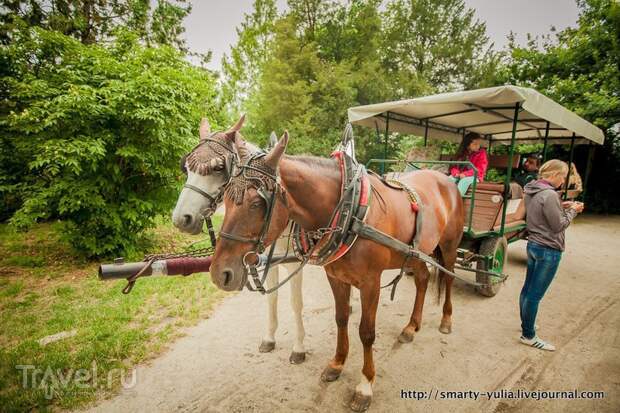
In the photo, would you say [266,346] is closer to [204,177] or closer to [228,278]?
[228,278]

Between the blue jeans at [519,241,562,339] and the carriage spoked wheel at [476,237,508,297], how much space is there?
36.9 inches

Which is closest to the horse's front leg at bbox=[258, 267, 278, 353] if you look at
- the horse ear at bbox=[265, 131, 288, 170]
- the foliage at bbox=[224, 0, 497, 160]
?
the horse ear at bbox=[265, 131, 288, 170]

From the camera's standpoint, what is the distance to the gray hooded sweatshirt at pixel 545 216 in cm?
262

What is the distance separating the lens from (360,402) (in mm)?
2197

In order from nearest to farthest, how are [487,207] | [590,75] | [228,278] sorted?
[228,278] < [487,207] < [590,75]

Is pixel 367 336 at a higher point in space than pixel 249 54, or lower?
lower

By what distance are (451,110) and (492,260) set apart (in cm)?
235

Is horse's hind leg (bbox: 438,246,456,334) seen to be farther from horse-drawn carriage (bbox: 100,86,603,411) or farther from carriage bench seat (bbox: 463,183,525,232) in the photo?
carriage bench seat (bbox: 463,183,525,232)

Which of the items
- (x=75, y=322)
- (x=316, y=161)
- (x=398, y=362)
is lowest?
(x=75, y=322)

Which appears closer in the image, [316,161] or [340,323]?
[316,161]

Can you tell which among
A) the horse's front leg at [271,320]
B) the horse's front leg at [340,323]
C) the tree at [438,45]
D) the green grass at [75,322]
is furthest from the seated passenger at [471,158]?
the tree at [438,45]

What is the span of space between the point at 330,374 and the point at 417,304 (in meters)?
1.35

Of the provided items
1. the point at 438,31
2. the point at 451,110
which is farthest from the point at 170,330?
the point at 438,31

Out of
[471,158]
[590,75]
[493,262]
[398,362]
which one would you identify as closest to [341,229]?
[398,362]
